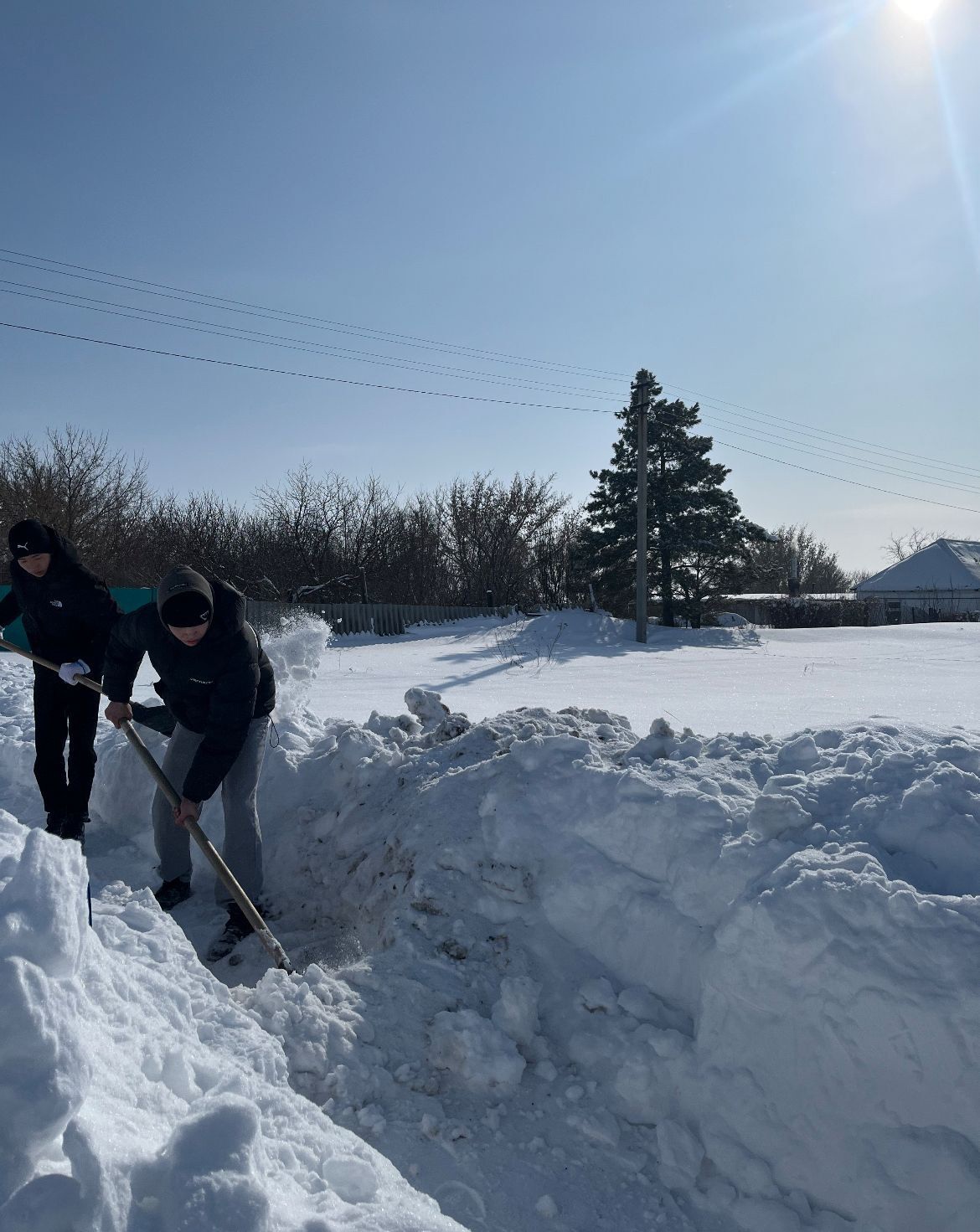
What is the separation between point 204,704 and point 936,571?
139ft

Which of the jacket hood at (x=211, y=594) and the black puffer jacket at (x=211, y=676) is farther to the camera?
the black puffer jacket at (x=211, y=676)

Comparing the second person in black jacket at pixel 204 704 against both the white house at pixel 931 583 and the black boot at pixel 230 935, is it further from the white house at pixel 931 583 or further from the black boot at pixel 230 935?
the white house at pixel 931 583

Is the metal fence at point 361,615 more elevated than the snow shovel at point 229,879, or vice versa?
the metal fence at point 361,615

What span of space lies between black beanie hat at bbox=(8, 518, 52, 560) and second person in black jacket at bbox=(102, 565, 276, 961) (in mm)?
754

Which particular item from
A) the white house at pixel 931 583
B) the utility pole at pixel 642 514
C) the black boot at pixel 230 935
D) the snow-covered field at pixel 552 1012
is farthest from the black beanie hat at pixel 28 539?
the white house at pixel 931 583

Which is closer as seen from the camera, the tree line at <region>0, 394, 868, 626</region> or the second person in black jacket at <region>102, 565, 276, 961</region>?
the second person in black jacket at <region>102, 565, 276, 961</region>

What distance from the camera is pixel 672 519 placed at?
75.9ft

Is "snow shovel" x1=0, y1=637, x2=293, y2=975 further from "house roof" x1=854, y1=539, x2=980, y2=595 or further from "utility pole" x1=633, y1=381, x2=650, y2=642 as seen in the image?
"house roof" x1=854, y1=539, x2=980, y2=595

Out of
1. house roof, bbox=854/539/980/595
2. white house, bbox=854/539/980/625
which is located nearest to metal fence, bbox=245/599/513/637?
white house, bbox=854/539/980/625

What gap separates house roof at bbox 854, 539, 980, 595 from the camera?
37.5 meters

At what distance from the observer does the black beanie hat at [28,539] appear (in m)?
3.93

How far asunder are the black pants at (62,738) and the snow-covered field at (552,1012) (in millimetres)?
388

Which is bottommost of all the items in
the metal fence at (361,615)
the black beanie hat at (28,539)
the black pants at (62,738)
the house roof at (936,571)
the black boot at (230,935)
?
the black boot at (230,935)

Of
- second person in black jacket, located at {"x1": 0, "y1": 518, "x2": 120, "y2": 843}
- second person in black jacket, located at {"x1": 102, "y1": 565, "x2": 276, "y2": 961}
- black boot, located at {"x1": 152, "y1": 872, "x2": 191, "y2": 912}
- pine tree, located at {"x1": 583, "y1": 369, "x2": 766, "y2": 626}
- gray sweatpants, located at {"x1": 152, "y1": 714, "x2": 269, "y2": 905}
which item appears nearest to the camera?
second person in black jacket, located at {"x1": 102, "y1": 565, "x2": 276, "y2": 961}
